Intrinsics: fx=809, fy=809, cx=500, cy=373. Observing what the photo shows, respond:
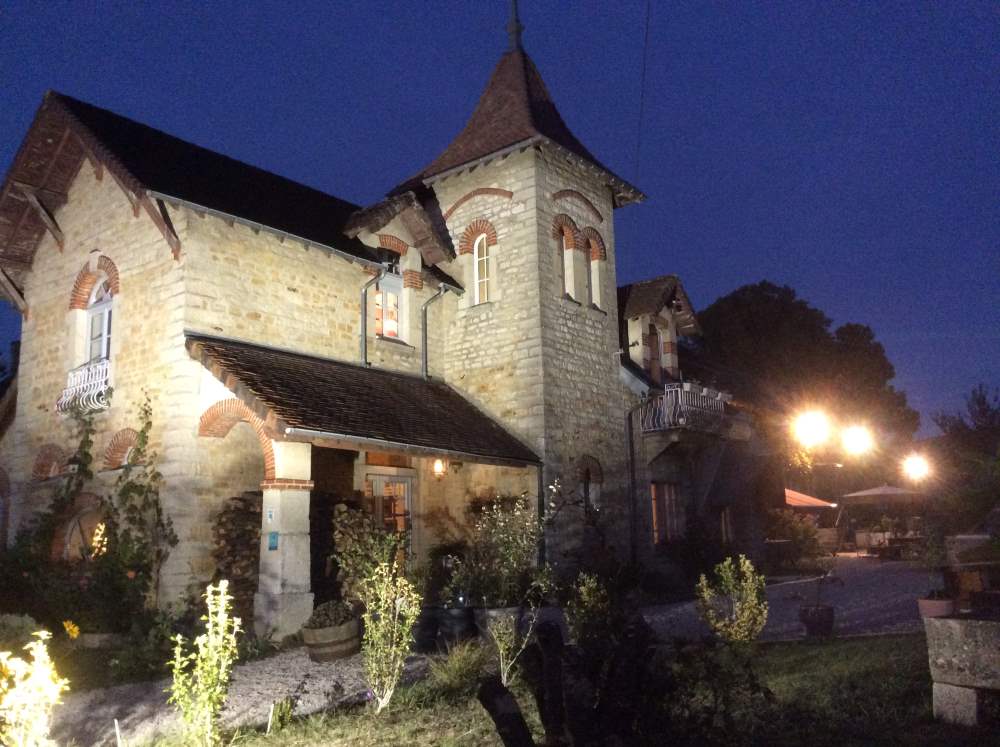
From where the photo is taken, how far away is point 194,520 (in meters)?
10.5

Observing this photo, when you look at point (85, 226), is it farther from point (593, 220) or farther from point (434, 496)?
point (593, 220)

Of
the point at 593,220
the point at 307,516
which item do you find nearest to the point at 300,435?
the point at 307,516

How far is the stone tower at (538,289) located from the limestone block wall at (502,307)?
22 mm

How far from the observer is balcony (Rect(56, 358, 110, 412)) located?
1206cm

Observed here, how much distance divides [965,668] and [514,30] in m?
15.4

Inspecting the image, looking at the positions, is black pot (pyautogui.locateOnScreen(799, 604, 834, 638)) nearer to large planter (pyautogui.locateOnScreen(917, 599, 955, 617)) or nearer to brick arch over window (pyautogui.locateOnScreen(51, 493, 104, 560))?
large planter (pyautogui.locateOnScreen(917, 599, 955, 617))

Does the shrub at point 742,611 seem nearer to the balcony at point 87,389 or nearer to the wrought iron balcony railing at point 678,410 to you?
the wrought iron balcony railing at point 678,410

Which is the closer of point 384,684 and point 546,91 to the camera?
point 384,684

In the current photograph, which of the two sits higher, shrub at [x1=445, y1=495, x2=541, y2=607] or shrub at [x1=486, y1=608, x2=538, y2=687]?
shrub at [x1=445, y1=495, x2=541, y2=607]

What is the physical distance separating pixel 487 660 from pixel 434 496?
6024 millimetres

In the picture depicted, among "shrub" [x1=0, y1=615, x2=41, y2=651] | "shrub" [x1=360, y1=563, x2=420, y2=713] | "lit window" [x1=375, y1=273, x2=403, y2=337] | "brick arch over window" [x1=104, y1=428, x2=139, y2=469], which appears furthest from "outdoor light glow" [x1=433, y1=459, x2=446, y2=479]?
"shrub" [x1=360, y1=563, x2=420, y2=713]

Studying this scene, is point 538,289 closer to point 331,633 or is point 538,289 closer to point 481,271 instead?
point 481,271

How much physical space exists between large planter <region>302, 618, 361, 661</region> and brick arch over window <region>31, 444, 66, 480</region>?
21.2 ft

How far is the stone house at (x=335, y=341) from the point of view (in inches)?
421
